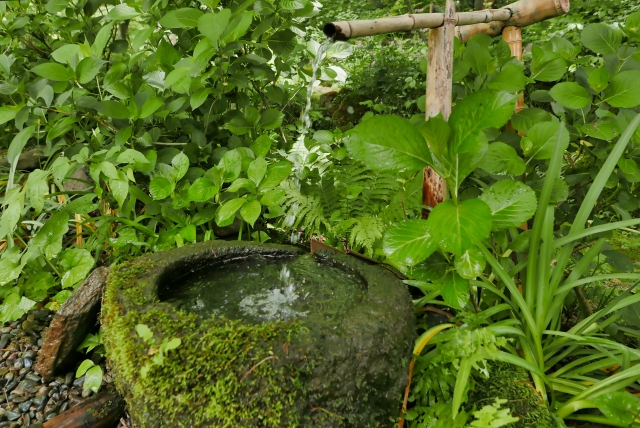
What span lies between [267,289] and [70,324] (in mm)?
964

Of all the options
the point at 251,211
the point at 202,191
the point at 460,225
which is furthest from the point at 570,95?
the point at 202,191

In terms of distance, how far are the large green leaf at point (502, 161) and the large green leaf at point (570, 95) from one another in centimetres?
39

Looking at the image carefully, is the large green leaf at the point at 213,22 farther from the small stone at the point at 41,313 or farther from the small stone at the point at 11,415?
the small stone at the point at 11,415

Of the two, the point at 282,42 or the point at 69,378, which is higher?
the point at 282,42

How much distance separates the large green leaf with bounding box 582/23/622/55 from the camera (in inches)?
70.2

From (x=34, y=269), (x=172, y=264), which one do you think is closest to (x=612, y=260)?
(x=172, y=264)

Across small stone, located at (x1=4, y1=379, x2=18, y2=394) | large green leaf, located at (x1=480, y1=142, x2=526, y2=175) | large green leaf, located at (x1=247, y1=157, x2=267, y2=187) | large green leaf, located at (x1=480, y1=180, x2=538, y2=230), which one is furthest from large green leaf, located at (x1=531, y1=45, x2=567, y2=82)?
small stone, located at (x1=4, y1=379, x2=18, y2=394)

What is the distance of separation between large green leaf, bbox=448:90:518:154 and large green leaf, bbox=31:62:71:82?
201 centimetres

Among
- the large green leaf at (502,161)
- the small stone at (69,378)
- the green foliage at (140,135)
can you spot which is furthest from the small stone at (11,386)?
the large green leaf at (502,161)

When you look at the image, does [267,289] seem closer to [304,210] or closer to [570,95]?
[304,210]

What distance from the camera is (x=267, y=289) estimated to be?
5.88ft

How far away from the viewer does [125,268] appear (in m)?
1.76

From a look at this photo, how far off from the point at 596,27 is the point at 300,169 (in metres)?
1.71

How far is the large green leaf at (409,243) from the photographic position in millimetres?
1332
